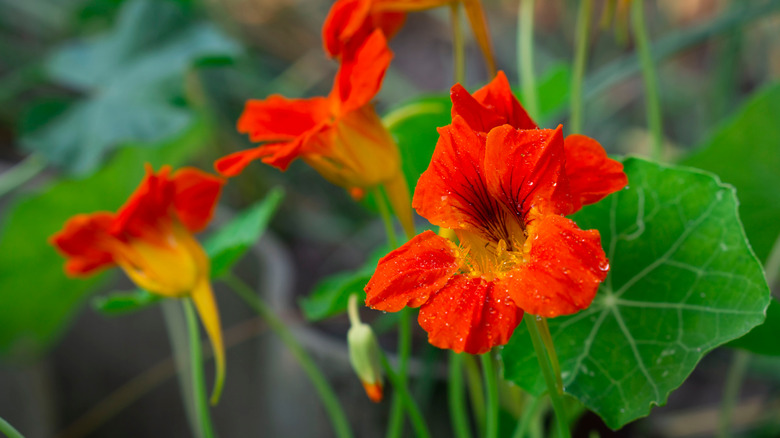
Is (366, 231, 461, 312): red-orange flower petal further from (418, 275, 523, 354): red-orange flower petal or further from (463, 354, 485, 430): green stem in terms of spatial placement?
(463, 354, 485, 430): green stem

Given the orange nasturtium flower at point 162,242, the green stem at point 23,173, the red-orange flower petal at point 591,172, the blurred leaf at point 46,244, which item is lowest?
the blurred leaf at point 46,244

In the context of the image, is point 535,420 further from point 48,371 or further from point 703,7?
point 703,7

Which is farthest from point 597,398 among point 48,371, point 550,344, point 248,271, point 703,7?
point 703,7

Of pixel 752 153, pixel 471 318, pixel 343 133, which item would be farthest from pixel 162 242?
pixel 752 153

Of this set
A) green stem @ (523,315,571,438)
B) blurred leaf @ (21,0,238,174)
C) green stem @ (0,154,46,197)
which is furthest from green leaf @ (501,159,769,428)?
green stem @ (0,154,46,197)

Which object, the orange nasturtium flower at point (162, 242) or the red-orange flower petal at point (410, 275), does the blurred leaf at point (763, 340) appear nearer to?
the red-orange flower petal at point (410, 275)

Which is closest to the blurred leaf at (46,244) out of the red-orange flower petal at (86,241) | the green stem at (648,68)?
the red-orange flower petal at (86,241)
